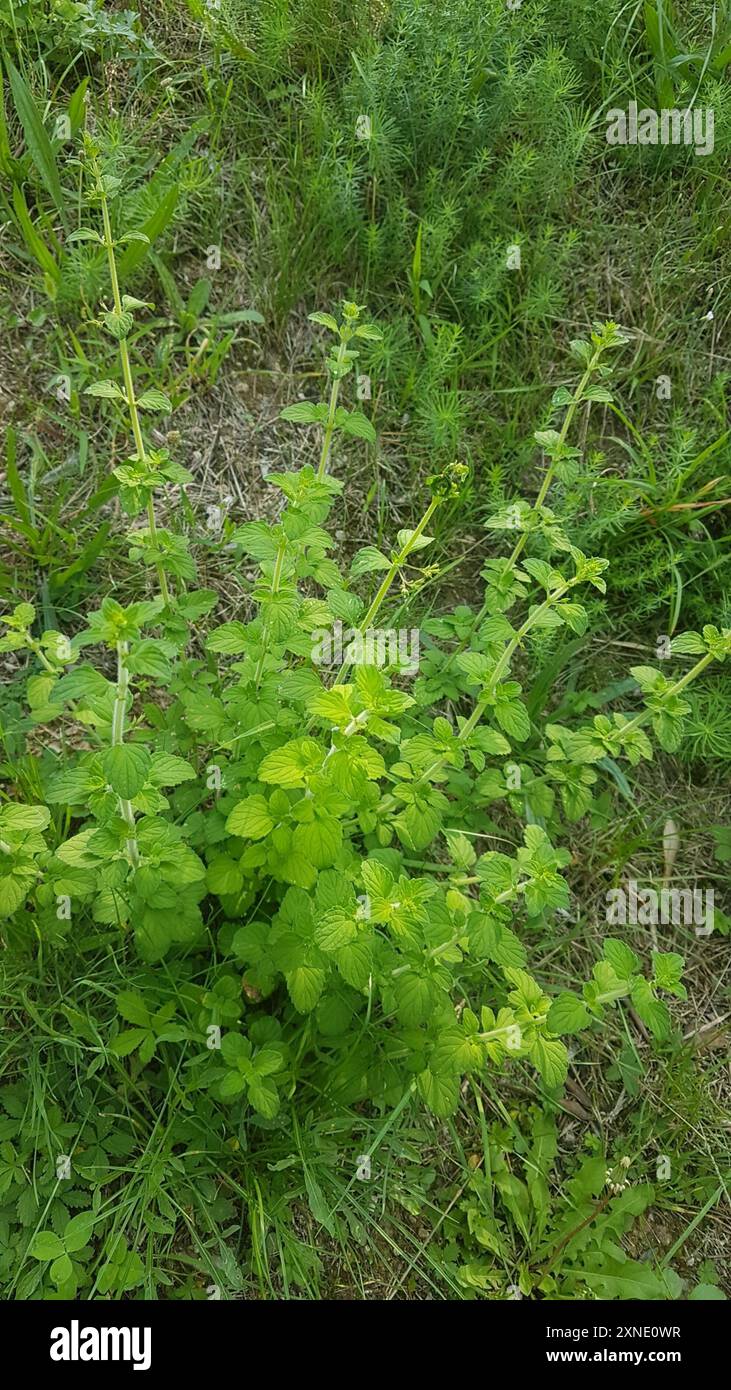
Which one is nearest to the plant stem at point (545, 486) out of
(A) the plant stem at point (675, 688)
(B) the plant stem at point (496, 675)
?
(B) the plant stem at point (496, 675)

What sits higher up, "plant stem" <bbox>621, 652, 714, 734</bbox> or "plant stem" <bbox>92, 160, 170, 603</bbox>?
"plant stem" <bbox>92, 160, 170, 603</bbox>

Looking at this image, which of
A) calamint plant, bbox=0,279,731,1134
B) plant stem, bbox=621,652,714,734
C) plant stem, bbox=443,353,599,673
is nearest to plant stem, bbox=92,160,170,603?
calamint plant, bbox=0,279,731,1134

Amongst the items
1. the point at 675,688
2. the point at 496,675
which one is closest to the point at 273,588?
the point at 496,675

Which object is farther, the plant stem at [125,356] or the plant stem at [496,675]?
the plant stem at [496,675]

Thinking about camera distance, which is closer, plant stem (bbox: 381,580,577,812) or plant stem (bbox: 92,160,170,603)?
plant stem (bbox: 92,160,170,603)

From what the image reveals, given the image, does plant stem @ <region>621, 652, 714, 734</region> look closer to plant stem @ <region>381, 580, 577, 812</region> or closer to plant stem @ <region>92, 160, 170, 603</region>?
plant stem @ <region>381, 580, 577, 812</region>

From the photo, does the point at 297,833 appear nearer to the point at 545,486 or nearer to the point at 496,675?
the point at 496,675

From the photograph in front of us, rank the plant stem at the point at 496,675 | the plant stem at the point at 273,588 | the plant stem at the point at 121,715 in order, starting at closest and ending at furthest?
the plant stem at the point at 121,715
the plant stem at the point at 273,588
the plant stem at the point at 496,675

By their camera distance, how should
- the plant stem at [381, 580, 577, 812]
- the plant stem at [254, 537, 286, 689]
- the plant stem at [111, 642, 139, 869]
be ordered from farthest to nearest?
1. the plant stem at [381, 580, 577, 812]
2. the plant stem at [254, 537, 286, 689]
3. the plant stem at [111, 642, 139, 869]

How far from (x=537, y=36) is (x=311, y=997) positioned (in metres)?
3.14

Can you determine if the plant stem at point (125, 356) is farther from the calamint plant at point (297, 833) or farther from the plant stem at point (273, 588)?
the plant stem at point (273, 588)

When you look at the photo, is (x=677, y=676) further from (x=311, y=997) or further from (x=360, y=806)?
(x=311, y=997)

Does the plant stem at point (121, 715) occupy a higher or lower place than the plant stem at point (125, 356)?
lower

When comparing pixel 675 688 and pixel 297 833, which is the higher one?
pixel 675 688
